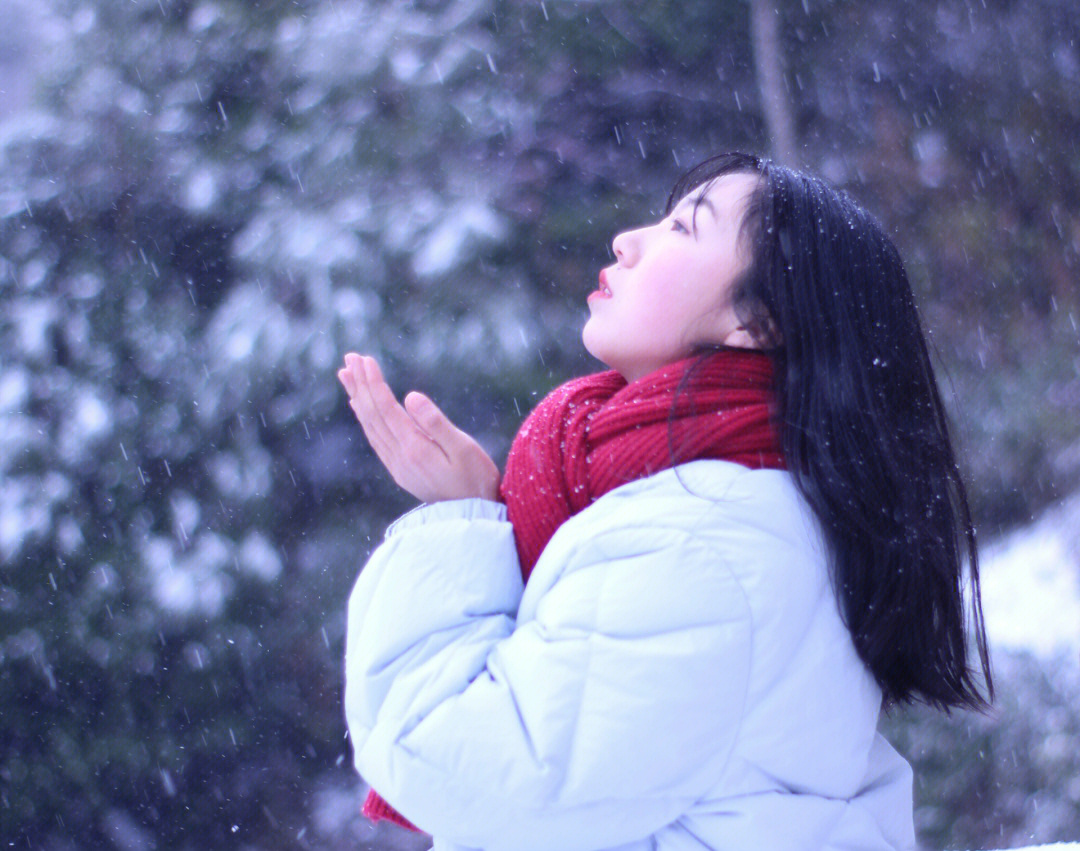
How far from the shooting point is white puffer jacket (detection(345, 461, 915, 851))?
101cm

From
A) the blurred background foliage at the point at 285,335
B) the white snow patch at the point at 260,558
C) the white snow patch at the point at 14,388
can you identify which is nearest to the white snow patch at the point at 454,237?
the blurred background foliage at the point at 285,335

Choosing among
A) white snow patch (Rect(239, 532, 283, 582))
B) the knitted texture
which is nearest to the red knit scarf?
the knitted texture

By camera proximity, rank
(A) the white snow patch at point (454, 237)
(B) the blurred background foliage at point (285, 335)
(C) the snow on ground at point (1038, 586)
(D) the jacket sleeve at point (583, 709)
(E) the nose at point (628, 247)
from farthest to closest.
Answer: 1. (C) the snow on ground at point (1038, 586)
2. (A) the white snow patch at point (454, 237)
3. (B) the blurred background foliage at point (285, 335)
4. (E) the nose at point (628, 247)
5. (D) the jacket sleeve at point (583, 709)

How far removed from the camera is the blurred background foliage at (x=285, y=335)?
133 inches

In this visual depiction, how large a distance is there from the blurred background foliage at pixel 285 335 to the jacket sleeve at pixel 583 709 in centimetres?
243

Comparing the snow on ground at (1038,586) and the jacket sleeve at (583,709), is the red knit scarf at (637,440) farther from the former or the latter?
the snow on ground at (1038,586)

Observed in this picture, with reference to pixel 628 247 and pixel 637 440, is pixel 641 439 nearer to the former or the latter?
pixel 637 440

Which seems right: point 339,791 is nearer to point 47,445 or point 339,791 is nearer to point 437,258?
point 47,445

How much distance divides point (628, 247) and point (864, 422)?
451 mm

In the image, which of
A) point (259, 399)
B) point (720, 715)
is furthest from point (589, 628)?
point (259, 399)

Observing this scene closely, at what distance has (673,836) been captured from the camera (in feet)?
3.63

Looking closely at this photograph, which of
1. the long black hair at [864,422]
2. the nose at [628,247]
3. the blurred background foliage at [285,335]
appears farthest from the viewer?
the blurred background foliage at [285,335]

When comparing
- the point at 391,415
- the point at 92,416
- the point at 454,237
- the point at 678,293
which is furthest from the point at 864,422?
the point at 92,416

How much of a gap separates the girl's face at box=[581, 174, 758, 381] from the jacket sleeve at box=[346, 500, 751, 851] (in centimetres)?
37
